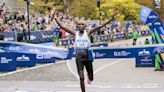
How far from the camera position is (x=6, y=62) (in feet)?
72.7

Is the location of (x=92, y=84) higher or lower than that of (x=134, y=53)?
lower

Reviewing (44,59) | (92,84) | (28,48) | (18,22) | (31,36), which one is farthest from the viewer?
(31,36)

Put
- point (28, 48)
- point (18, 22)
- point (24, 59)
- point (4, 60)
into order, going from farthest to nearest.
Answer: point (18, 22)
point (28, 48)
point (24, 59)
point (4, 60)

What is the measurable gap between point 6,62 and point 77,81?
5.07 m

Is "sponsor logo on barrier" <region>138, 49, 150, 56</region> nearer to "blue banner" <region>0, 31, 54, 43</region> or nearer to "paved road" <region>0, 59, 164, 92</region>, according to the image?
"paved road" <region>0, 59, 164, 92</region>

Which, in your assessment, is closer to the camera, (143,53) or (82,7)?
(143,53)

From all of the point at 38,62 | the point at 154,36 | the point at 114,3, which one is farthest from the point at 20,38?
the point at 114,3

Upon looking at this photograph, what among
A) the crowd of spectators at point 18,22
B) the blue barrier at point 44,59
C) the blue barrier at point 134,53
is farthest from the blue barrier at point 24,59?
the crowd of spectators at point 18,22

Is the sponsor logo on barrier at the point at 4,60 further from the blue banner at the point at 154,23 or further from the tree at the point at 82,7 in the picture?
the tree at the point at 82,7

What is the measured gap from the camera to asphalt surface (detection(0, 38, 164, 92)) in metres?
15.6

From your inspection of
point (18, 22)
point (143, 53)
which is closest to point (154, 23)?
point (143, 53)

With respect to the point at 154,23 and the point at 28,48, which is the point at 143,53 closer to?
the point at 154,23

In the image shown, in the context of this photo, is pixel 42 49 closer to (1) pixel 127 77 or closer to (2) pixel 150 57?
(2) pixel 150 57

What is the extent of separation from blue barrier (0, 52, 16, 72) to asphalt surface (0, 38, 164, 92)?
1.88ft
